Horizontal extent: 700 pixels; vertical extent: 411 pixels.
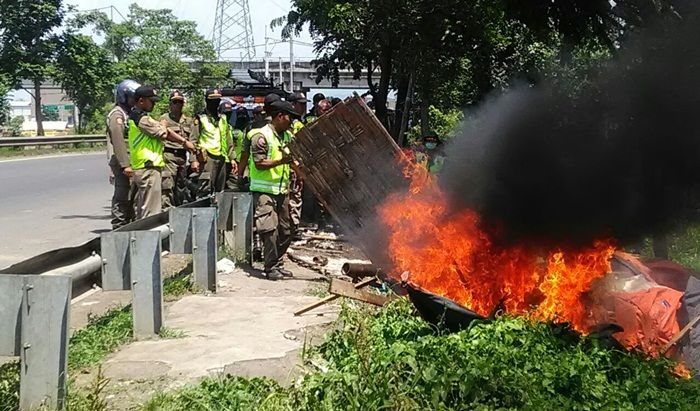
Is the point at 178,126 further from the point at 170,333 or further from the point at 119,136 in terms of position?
the point at 170,333

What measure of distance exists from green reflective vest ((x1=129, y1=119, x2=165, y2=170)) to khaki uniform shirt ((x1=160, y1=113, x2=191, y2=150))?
1.45 meters

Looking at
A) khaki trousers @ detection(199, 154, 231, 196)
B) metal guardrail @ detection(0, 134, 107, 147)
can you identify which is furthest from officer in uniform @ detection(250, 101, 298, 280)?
metal guardrail @ detection(0, 134, 107, 147)

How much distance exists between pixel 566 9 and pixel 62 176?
661 inches

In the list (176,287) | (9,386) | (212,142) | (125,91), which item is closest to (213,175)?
(212,142)

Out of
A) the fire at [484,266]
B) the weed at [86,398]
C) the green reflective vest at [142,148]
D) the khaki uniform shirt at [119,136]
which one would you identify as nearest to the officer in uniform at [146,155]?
the green reflective vest at [142,148]

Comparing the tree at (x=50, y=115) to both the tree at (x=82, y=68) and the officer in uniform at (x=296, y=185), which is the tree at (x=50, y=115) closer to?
the tree at (x=82, y=68)

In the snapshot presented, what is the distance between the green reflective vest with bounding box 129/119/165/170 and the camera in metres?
8.02

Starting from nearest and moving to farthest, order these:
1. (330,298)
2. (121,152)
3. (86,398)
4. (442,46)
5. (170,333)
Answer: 1. (86,398)
2. (170,333)
3. (330,298)
4. (121,152)
5. (442,46)

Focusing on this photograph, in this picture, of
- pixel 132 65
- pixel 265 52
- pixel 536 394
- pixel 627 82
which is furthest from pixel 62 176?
pixel 265 52

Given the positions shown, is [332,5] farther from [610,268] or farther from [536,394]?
[536,394]

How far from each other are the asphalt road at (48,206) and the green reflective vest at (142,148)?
2040 millimetres

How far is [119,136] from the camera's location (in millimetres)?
8500

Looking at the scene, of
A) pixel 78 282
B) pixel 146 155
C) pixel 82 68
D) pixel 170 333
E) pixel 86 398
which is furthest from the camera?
pixel 82 68

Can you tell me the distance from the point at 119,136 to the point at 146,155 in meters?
0.67
